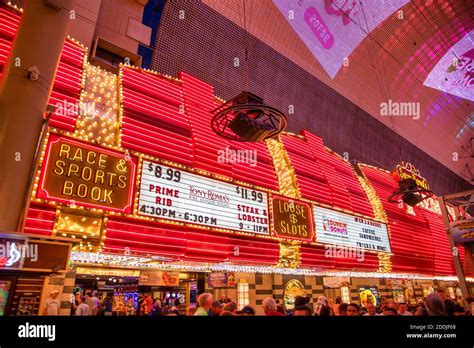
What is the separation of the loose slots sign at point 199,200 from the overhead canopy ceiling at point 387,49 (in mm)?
7689

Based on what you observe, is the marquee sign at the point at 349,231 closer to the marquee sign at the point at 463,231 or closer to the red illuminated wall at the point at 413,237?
the red illuminated wall at the point at 413,237

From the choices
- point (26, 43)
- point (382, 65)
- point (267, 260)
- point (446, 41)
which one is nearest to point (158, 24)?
point (26, 43)

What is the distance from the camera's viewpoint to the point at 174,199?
26.2 feet

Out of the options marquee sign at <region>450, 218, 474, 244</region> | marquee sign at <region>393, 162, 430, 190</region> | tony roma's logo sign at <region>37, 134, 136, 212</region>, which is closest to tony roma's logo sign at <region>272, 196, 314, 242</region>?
tony roma's logo sign at <region>37, 134, 136, 212</region>

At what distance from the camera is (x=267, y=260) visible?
9.73 metres

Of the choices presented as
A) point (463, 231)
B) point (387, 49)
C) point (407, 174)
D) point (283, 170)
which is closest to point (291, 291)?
point (283, 170)

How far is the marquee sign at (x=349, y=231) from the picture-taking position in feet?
38.1

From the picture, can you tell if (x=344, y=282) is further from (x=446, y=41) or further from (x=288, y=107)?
(x=446, y=41)

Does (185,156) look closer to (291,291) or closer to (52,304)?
(52,304)

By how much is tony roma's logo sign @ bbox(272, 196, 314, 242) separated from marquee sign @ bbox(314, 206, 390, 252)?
50 centimetres

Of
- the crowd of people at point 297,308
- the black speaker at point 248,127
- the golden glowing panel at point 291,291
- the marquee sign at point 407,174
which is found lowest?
the crowd of people at point 297,308

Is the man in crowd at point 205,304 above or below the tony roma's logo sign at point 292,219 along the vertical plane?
below

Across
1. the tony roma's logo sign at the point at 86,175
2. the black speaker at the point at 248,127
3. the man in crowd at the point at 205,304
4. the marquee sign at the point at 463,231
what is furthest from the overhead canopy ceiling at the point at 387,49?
the man in crowd at the point at 205,304

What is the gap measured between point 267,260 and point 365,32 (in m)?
14.4
